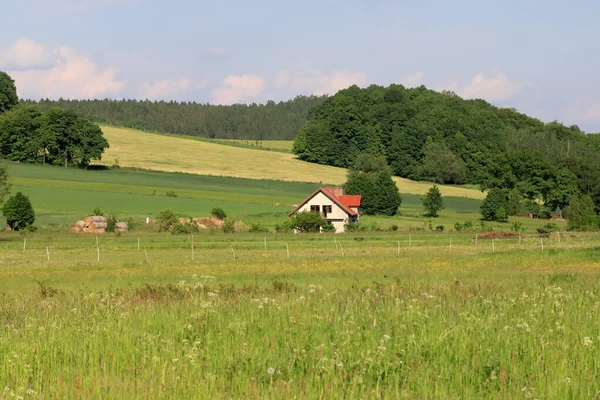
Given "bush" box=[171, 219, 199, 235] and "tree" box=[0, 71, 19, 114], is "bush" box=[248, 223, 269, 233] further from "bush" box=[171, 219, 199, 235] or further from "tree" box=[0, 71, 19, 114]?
"tree" box=[0, 71, 19, 114]

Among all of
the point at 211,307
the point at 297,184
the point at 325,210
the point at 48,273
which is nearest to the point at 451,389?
the point at 211,307

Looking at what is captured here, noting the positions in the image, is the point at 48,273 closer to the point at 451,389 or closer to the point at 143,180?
the point at 451,389

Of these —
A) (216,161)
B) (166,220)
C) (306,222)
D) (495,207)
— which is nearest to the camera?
(166,220)

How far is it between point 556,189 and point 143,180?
6699 centimetres

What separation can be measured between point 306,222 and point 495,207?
37115mm

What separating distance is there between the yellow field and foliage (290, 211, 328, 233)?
6270 centimetres

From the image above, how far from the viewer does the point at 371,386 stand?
9.03 m

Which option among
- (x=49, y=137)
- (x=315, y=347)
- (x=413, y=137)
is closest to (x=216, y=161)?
(x=49, y=137)

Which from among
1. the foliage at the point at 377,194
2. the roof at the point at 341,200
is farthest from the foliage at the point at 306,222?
the foliage at the point at 377,194

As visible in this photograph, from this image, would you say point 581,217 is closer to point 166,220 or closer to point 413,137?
point 166,220

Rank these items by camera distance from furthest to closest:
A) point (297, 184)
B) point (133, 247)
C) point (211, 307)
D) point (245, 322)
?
point (297, 184) → point (133, 247) → point (211, 307) → point (245, 322)

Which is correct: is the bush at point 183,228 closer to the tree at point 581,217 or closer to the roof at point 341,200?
the roof at point 341,200

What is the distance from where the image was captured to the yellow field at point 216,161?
15075cm

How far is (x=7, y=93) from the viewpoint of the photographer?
17888cm
